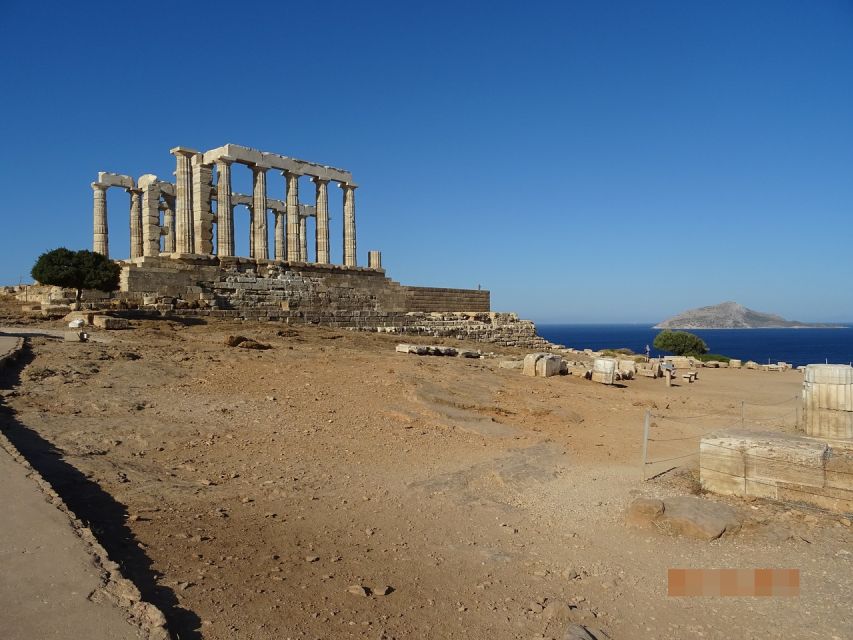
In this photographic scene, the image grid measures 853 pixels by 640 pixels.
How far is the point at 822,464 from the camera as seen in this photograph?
6797mm

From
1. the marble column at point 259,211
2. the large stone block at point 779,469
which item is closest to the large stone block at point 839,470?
the large stone block at point 779,469

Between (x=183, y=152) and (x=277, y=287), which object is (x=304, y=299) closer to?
(x=277, y=287)

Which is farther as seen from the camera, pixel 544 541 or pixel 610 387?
pixel 610 387

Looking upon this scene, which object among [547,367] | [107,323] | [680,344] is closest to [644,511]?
[547,367]

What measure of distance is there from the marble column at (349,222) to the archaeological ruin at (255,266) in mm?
54

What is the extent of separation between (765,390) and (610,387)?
20.8ft

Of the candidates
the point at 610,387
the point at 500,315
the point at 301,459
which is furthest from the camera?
the point at 500,315

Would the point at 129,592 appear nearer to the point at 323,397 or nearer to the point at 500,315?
the point at 323,397

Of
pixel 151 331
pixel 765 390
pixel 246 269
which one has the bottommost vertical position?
pixel 765 390

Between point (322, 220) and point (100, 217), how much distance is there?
10.4 metres

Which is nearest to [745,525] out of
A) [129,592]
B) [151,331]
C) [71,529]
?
[129,592]

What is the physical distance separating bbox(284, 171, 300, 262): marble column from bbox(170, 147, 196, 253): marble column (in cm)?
494

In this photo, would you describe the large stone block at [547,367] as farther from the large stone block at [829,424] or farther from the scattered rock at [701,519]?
the scattered rock at [701,519]

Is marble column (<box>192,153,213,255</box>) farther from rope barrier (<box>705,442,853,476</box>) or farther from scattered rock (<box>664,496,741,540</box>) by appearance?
scattered rock (<box>664,496,741,540</box>)
